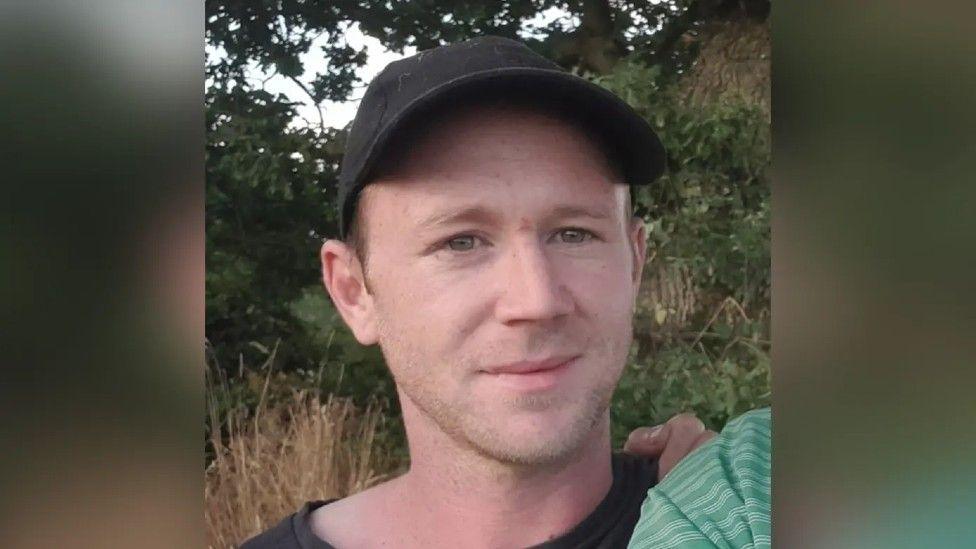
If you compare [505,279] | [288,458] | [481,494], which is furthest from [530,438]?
[288,458]

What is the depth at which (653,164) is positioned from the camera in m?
2.26

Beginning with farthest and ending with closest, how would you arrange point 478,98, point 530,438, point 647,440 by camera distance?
point 647,440 < point 530,438 < point 478,98

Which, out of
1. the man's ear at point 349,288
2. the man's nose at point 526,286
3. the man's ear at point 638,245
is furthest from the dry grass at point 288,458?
the man's ear at point 638,245

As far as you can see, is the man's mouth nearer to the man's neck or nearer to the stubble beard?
the stubble beard

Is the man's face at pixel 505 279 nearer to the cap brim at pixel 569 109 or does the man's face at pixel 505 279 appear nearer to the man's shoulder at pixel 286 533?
the cap brim at pixel 569 109

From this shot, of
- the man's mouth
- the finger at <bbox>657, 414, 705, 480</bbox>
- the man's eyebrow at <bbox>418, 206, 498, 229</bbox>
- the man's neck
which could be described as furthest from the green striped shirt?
the man's eyebrow at <bbox>418, 206, 498, 229</bbox>

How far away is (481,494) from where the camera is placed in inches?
88.1

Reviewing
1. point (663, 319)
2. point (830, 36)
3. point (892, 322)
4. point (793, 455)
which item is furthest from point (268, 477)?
point (830, 36)

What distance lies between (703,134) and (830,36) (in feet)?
1.82

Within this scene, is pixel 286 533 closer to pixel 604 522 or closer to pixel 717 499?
pixel 604 522

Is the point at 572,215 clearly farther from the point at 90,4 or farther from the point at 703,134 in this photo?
the point at 90,4

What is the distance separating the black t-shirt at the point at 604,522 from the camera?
7.41 feet

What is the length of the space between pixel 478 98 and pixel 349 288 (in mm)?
642

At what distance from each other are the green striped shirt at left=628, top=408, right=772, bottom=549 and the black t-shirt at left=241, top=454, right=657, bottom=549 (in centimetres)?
4
